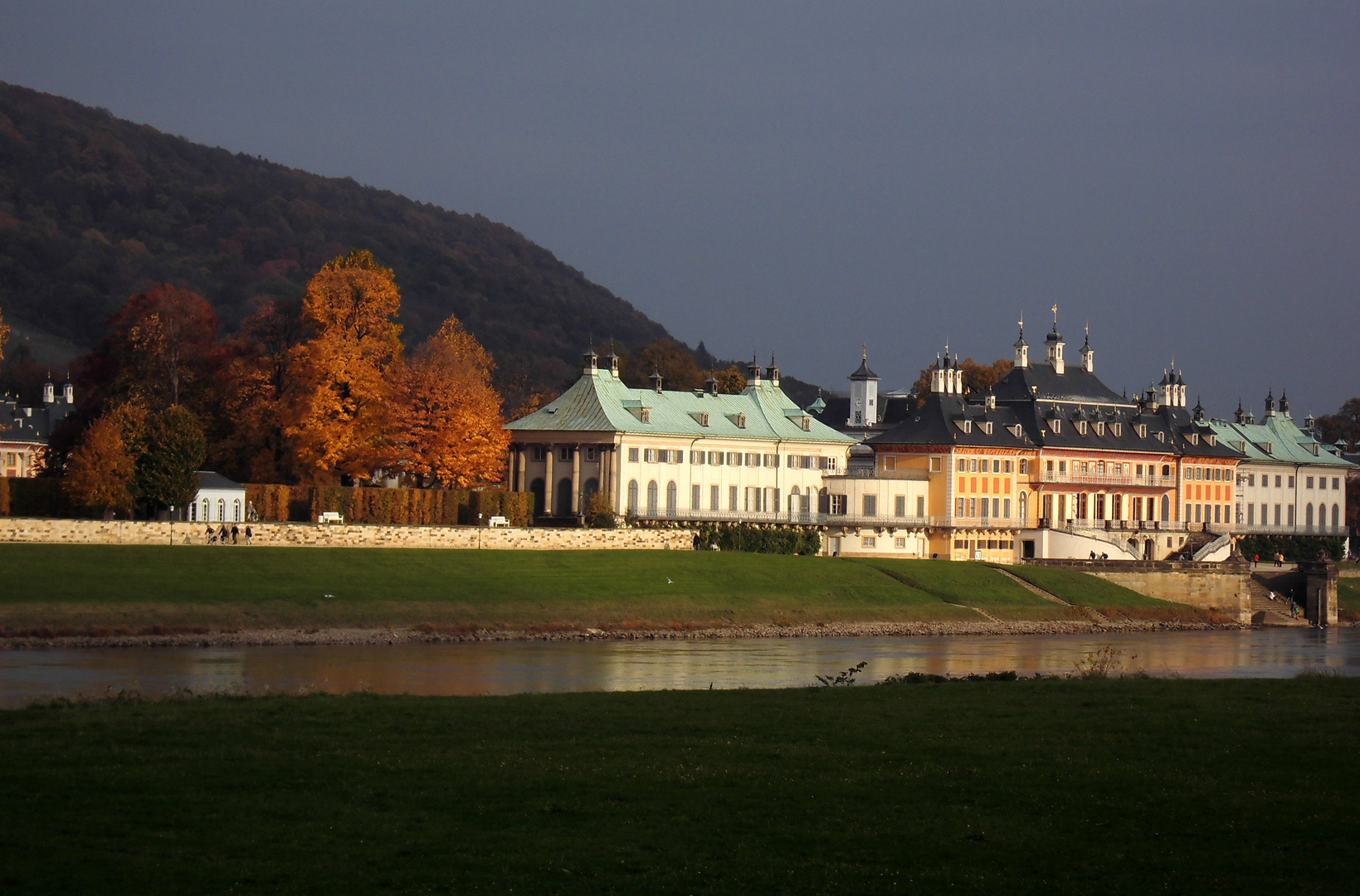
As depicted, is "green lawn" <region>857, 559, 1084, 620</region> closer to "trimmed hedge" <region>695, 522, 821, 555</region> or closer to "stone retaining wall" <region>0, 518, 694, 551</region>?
"trimmed hedge" <region>695, 522, 821, 555</region>

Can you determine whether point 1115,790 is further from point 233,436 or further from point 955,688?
point 233,436

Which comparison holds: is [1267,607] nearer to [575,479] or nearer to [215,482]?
[575,479]

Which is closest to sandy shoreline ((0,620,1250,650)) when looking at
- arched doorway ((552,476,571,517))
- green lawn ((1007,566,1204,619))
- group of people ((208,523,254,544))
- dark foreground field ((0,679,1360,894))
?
green lawn ((1007,566,1204,619))

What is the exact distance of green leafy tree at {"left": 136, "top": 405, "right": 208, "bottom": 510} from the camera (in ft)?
212

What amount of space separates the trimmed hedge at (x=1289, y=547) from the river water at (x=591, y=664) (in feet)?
132

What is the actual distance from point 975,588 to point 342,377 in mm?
29284

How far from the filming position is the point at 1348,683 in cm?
3312

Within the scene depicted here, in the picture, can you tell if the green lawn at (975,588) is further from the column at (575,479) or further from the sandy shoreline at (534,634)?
the column at (575,479)

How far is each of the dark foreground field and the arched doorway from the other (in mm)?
57441

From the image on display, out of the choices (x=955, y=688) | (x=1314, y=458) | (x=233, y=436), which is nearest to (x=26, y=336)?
(x=233, y=436)

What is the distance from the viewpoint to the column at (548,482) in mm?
84250

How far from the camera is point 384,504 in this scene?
242 feet

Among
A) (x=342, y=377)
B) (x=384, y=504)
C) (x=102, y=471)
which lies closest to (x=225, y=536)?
(x=102, y=471)

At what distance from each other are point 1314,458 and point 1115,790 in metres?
104
